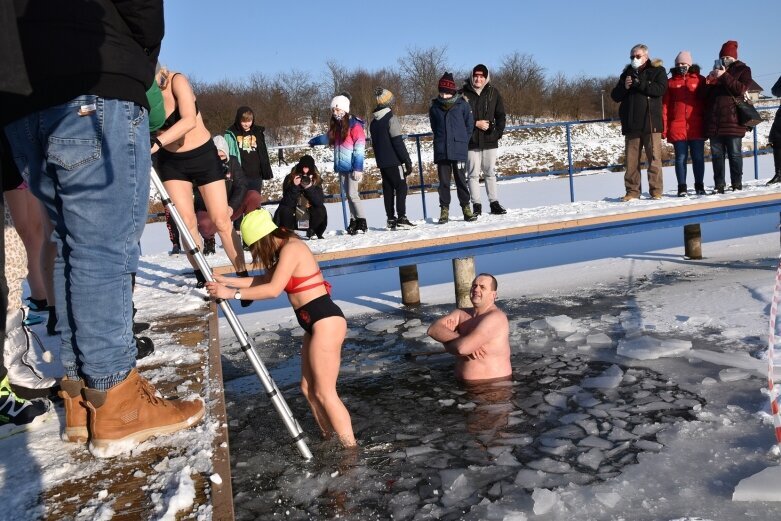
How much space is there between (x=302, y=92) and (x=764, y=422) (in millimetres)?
35561

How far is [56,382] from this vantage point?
10.5 ft

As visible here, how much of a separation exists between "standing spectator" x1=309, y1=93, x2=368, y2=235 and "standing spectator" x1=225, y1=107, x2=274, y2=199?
0.84 meters

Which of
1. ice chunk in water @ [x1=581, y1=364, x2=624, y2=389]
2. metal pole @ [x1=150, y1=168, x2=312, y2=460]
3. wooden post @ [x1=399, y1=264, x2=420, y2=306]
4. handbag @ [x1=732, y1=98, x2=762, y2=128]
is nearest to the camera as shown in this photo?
metal pole @ [x1=150, y1=168, x2=312, y2=460]

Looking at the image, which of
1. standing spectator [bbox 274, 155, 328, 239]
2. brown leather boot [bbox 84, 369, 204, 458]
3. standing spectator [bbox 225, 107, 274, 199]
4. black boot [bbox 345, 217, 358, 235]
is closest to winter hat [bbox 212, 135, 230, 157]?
standing spectator [bbox 225, 107, 274, 199]

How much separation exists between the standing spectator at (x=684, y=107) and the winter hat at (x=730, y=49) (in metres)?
0.37

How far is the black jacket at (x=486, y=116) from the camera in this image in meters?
8.59

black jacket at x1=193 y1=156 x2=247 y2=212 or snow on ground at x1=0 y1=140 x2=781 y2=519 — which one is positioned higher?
black jacket at x1=193 y1=156 x2=247 y2=212

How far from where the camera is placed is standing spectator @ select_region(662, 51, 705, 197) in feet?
30.0

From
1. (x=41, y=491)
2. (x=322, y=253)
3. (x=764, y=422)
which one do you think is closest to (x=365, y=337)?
(x=322, y=253)

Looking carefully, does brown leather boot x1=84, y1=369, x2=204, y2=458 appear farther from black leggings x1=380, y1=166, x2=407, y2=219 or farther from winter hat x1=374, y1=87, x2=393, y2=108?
winter hat x1=374, y1=87, x2=393, y2=108

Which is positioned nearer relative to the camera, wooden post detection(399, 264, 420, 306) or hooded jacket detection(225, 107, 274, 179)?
wooden post detection(399, 264, 420, 306)

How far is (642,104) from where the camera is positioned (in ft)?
28.8

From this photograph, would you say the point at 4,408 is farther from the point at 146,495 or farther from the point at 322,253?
the point at 322,253

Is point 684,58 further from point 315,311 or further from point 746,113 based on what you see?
point 315,311
